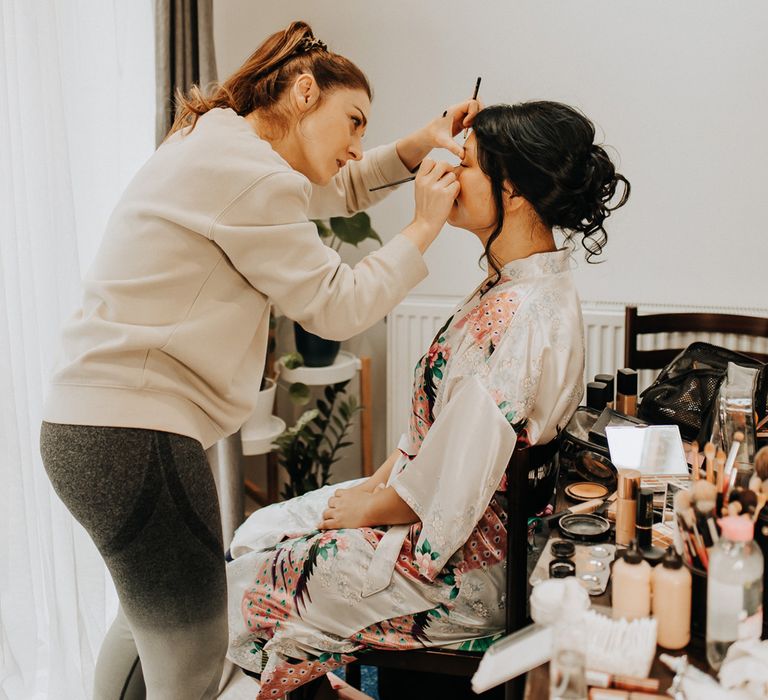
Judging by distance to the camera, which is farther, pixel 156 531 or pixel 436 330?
pixel 436 330

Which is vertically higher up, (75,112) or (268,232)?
(75,112)

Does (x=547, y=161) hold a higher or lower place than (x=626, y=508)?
higher

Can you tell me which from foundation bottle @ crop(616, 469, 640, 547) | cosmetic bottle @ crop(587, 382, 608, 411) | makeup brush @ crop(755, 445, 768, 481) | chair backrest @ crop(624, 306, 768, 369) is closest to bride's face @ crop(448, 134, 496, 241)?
cosmetic bottle @ crop(587, 382, 608, 411)

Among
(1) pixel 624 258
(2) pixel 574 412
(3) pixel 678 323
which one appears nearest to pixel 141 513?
(2) pixel 574 412

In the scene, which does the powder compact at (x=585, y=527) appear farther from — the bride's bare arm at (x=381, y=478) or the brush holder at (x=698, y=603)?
the bride's bare arm at (x=381, y=478)

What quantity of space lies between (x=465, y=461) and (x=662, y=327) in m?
1.22

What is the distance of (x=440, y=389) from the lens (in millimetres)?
1529

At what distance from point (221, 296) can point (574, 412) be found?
0.69m

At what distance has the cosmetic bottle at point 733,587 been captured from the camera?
0.86m

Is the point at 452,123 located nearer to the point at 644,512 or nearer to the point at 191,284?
the point at 191,284

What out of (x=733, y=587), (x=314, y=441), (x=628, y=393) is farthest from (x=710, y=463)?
(x=314, y=441)

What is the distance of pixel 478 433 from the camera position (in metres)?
1.37

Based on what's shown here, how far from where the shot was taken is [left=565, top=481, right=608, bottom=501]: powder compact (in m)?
1.39

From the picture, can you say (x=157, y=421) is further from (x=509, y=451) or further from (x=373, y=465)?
(x=373, y=465)
